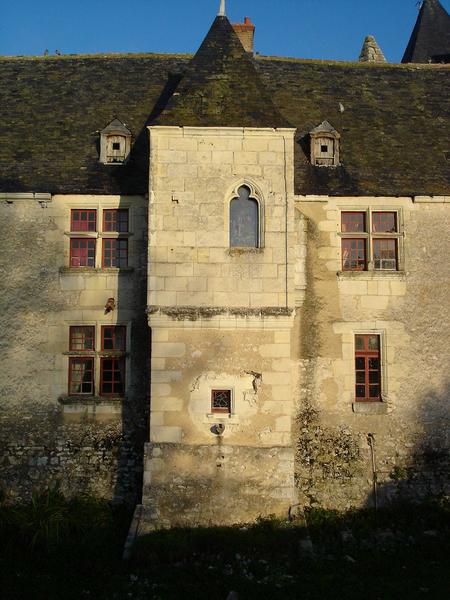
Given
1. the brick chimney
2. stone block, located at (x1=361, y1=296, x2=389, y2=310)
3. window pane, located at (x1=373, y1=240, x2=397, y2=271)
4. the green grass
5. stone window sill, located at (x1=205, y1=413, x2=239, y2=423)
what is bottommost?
the green grass

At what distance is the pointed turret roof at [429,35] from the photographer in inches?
912

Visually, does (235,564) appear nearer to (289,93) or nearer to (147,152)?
(147,152)

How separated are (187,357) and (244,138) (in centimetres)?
388

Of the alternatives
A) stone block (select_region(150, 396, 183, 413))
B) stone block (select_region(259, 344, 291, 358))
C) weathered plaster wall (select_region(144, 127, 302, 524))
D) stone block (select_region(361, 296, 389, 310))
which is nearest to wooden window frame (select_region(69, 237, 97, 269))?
weathered plaster wall (select_region(144, 127, 302, 524))

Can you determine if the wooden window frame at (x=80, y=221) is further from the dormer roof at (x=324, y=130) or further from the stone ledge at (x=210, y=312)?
the dormer roof at (x=324, y=130)

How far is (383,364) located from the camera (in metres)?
12.5

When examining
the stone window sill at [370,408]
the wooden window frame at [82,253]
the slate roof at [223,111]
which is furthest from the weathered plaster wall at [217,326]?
the wooden window frame at [82,253]

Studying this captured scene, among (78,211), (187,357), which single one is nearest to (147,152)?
(78,211)

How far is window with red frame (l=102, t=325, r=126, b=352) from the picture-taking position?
12.6 m

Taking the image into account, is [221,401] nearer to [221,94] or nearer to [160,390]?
[160,390]

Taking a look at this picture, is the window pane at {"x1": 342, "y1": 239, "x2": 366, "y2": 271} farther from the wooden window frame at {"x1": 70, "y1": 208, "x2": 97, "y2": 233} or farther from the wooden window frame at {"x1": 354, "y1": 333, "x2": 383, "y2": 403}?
the wooden window frame at {"x1": 70, "y1": 208, "x2": 97, "y2": 233}

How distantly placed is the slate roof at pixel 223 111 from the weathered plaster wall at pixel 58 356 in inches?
29.8

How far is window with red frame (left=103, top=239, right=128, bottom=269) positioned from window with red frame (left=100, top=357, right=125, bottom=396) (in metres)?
1.84

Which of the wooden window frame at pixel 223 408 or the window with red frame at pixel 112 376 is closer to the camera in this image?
the wooden window frame at pixel 223 408
